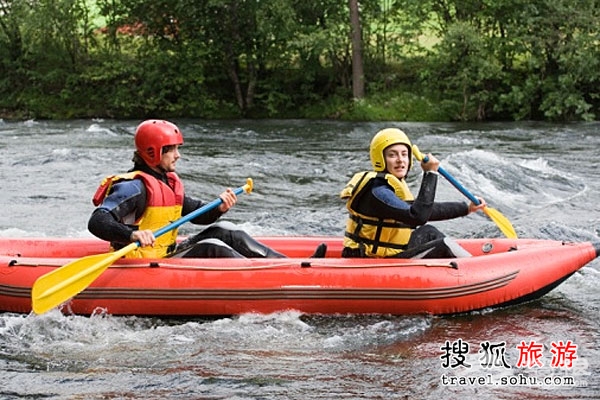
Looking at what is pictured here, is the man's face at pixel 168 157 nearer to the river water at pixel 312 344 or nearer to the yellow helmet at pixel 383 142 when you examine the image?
the river water at pixel 312 344

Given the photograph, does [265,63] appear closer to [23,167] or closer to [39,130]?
[39,130]

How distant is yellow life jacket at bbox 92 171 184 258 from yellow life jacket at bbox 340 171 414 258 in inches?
41.4

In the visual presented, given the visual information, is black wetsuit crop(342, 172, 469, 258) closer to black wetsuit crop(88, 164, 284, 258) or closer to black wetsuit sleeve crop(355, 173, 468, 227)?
black wetsuit sleeve crop(355, 173, 468, 227)

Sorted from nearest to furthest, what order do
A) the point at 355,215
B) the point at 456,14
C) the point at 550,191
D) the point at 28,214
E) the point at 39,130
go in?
the point at 355,215 → the point at 28,214 → the point at 550,191 → the point at 39,130 → the point at 456,14

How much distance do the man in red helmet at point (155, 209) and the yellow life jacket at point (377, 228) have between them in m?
0.56

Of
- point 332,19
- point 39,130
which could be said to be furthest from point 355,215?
point 332,19

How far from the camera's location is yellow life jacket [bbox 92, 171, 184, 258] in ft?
17.3

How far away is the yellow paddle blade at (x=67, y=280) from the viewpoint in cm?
504

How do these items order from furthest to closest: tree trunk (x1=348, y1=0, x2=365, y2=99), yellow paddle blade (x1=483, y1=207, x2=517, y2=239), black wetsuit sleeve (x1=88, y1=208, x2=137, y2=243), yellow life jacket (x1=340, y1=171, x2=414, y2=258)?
tree trunk (x1=348, y1=0, x2=365, y2=99)
yellow paddle blade (x1=483, y1=207, x2=517, y2=239)
yellow life jacket (x1=340, y1=171, x2=414, y2=258)
black wetsuit sleeve (x1=88, y1=208, x2=137, y2=243)

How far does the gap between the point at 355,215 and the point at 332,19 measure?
15508 millimetres

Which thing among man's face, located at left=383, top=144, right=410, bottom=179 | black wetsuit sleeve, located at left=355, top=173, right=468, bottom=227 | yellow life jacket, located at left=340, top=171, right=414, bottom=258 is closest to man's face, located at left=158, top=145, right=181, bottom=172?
yellow life jacket, located at left=340, top=171, right=414, bottom=258

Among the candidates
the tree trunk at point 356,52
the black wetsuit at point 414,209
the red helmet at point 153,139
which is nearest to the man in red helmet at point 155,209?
the red helmet at point 153,139

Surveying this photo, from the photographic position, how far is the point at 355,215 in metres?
5.51

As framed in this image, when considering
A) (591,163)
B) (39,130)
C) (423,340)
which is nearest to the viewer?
(423,340)
